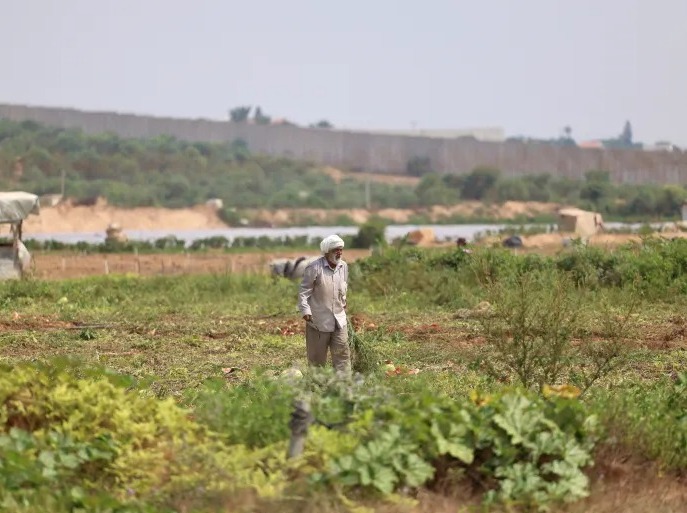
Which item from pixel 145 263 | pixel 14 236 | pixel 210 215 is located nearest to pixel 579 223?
pixel 145 263

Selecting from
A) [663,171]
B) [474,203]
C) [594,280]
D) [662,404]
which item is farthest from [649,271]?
[663,171]

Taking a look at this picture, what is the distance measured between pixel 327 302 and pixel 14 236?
15.2m

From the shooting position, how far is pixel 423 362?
14.4 metres

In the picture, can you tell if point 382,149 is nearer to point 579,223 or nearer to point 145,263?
point 579,223

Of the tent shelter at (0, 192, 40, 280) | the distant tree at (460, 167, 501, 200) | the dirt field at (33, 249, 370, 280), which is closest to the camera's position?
the tent shelter at (0, 192, 40, 280)

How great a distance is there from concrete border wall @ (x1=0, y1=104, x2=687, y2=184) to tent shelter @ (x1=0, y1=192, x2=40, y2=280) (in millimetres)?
77062

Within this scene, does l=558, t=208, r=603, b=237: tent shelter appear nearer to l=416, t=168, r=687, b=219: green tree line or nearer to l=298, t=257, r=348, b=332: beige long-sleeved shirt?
l=416, t=168, r=687, b=219: green tree line

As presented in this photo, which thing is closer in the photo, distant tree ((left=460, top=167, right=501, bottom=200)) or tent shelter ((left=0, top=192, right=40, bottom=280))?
tent shelter ((left=0, top=192, right=40, bottom=280))

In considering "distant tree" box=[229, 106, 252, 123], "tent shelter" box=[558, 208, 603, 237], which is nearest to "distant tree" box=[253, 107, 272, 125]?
"distant tree" box=[229, 106, 252, 123]

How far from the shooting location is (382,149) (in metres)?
109

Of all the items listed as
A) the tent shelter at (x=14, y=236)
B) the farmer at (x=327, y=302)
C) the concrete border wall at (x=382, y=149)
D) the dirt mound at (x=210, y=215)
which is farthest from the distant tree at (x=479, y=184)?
the farmer at (x=327, y=302)

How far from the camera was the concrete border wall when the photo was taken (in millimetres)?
104688

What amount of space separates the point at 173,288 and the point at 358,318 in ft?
18.0

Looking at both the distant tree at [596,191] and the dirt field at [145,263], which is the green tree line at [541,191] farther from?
the dirt field at [145,263]
